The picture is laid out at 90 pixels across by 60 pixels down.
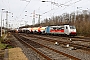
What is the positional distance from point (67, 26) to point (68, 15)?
66317 mm

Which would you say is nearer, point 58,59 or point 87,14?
point 58,59

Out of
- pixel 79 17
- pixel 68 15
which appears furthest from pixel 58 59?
pixel 68 15

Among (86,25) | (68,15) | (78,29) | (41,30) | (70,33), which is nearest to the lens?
(70,33)

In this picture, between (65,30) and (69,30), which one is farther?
(65,30)

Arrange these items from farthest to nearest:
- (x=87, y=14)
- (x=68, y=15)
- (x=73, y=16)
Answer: (x=68, y=15)
(x=73, y=16)
(x=87, y=14)

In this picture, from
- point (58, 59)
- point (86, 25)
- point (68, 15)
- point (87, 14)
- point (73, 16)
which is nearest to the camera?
point (58, 59)

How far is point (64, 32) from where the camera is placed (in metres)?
45.1

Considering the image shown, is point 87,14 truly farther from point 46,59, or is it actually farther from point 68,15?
point 46,59

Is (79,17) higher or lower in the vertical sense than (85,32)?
higher

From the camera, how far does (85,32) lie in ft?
156

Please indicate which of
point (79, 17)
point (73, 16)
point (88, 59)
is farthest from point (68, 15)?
point (88, 59)

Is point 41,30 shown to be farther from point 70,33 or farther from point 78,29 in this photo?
point 70,33

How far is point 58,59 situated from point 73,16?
298 ft

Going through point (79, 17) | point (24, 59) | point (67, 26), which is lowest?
point (24, 59)
